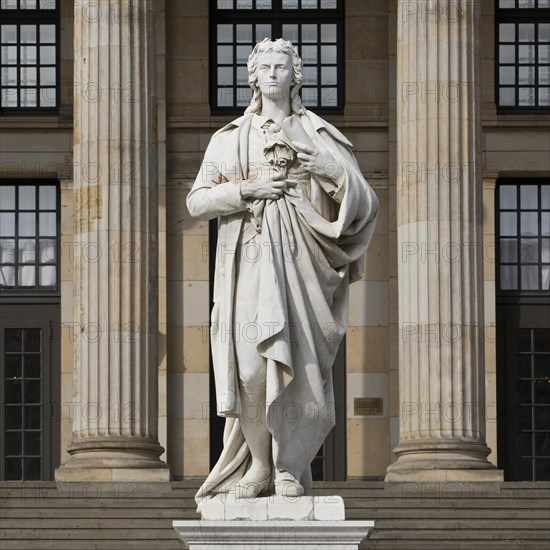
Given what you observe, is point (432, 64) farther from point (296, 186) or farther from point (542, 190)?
point (296, 186)

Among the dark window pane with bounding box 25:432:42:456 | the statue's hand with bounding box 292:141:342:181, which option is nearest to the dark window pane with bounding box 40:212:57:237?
the dark window pane with bounding box 25:432:42:456

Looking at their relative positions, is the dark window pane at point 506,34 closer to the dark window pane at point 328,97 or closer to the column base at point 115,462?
the dark window pane at point 328,97

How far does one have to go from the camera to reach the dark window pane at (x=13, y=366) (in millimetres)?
41312

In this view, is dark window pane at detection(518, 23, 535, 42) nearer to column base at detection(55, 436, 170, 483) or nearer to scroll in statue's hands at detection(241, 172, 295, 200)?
column base at detection(55, 436, 170, 483)

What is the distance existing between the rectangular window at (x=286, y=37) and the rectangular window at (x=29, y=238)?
170 inches

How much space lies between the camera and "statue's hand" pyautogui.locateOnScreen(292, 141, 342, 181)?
458 inches

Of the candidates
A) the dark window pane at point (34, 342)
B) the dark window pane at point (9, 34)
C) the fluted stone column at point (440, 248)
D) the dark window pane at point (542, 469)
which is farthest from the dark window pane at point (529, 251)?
the dark window pane at point (9, 34)

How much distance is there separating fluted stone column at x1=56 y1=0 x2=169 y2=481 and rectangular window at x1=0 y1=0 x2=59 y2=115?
6763 mm

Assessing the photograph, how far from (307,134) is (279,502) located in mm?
2222

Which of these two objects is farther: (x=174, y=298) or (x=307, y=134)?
(x=174, y=298)

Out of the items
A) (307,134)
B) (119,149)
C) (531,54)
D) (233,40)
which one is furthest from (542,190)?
(307,134)

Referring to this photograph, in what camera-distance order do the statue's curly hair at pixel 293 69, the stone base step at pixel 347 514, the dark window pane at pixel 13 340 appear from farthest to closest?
the dark window pane at pixel 13 340, the stone base step at pixel 347 514, the statue's curly hair at pixel 293 69

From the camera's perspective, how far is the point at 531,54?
42.3 metres

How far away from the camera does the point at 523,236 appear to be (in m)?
42.1
